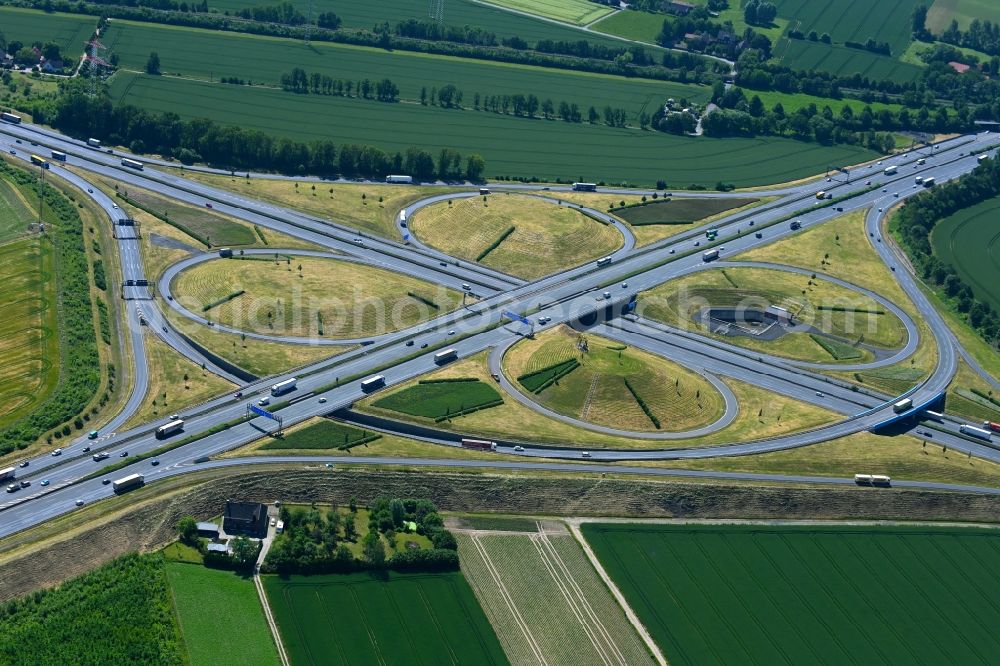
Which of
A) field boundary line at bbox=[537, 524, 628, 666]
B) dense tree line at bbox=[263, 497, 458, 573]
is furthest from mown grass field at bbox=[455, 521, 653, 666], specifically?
dense tree line at bbox=[263, 497, 458, 573]

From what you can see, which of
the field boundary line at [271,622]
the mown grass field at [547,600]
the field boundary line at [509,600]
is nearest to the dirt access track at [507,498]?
the mown grass field at [547,600]

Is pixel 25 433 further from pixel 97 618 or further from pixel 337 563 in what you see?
pixel 337 563

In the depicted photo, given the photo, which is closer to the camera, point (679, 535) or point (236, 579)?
point (236, 579)

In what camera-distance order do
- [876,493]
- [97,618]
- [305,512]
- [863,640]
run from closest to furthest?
1. [97,618]
2. [863,640]
3. [305,512]
4. [876,493]

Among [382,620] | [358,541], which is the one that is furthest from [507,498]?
[382,620]

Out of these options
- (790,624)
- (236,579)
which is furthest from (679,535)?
(236,579)

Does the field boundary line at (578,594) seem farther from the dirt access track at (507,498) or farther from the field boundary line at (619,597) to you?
the dirt access track at (507,498)
